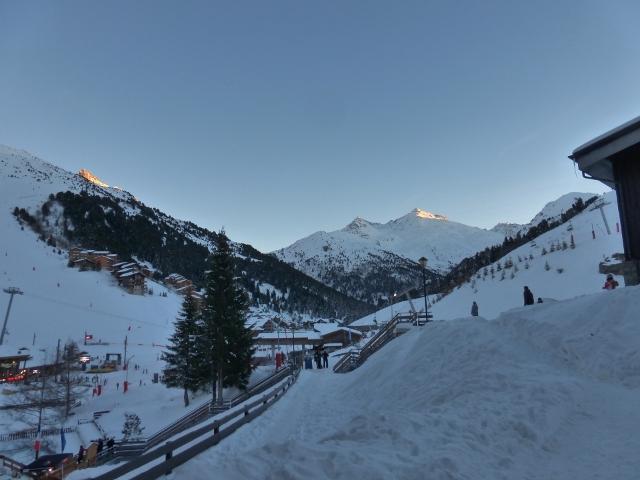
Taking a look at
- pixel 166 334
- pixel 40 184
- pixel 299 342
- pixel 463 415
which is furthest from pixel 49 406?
pixel 40 184

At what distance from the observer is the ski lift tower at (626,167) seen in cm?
1445

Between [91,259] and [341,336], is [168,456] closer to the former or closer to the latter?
[341,336]

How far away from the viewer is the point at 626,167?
15086 mm

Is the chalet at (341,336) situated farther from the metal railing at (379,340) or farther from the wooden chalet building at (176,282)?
the wooden chalet building at (176,282)

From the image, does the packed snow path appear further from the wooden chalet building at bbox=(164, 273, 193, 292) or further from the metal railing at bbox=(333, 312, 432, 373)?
the wooden chalet building at bbox=(164, 273, 193, 292)

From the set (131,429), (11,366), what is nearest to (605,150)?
(131,429)

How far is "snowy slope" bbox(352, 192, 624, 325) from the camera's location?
83.0 ft

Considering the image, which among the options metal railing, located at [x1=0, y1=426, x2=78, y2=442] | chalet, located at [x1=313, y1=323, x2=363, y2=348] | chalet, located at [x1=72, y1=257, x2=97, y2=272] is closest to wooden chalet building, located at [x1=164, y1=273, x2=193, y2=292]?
chalet, located at [x1=72, y1=257, x2=97, y2=272]

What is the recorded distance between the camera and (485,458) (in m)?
6.21

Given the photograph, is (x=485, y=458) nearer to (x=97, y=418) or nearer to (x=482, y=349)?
(x=482, y=349)

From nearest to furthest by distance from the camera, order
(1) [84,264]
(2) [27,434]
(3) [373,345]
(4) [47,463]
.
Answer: (4) [47,463] < (3) [373,345] < (2) [27,434] < (1) [84,264]

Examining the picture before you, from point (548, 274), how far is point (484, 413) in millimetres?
23766

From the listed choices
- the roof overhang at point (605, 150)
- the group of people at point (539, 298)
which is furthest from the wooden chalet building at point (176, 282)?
the roof overhang at point (605, 150)

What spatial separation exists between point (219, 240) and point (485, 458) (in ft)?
85.0
